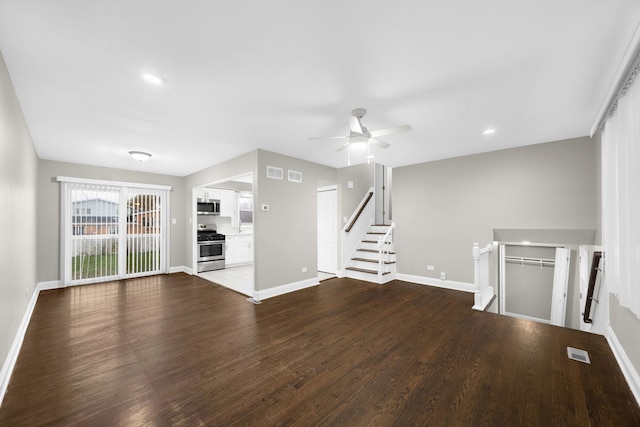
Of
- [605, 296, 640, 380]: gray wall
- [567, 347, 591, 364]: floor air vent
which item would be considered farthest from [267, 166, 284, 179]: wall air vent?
[605, 296, 640, 380]: gray wall

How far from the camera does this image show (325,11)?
1.61 m

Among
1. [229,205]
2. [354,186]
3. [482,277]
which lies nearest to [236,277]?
[229,205]

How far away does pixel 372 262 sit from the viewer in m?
5.88

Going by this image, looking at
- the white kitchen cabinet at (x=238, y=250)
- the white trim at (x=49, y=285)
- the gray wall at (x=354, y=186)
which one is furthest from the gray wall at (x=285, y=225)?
the white trim at (x=49, y=285)

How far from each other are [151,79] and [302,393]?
305cm

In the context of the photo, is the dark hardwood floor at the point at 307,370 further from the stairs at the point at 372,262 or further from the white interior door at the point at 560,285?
the white interior door at the point at 560,285

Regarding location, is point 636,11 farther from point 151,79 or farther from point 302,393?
point 151,79

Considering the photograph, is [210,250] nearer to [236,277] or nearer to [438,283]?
[236,277]

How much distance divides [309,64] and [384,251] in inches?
182

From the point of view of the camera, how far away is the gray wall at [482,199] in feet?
13.2

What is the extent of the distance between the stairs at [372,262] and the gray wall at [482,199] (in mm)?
234

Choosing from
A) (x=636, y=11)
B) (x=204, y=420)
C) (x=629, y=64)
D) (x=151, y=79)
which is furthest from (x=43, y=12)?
(x=629, y=64)

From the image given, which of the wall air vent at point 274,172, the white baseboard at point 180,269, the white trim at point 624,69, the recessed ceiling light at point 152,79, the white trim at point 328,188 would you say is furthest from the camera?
the white baseboard at point 180,269

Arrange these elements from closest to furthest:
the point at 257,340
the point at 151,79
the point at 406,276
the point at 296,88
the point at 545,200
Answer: the point at 151,79, the point at 296,88, the point at 257,340, the point at 545,200, the point at 406,276
